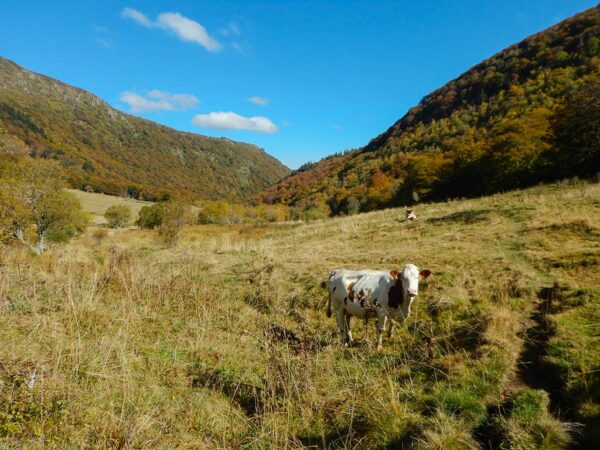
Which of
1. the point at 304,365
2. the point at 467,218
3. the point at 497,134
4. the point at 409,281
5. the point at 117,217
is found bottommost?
the point at 304,365

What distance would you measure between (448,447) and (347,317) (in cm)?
439

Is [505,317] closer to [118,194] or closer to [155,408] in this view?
[155,408]

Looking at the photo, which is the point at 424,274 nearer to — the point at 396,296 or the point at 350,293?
the point at 396,296

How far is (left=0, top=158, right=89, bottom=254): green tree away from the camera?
944 inches

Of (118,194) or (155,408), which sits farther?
(118,194)

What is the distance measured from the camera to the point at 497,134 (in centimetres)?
5056

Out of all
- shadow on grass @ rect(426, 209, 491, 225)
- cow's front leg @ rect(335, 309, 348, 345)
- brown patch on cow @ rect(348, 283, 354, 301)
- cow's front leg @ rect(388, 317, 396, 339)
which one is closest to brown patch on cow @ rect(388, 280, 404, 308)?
cow's front leg @ rect(388, 317, 396, 339)

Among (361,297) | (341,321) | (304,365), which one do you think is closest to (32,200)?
(341,321)

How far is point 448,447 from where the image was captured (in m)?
3.18

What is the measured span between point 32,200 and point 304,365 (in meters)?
30.6

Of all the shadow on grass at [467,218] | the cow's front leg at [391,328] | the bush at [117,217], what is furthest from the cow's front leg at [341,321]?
the bush at [117,217]

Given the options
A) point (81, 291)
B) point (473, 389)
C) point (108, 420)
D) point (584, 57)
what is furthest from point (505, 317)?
point (584, 57)

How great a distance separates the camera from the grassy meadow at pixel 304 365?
135 inches

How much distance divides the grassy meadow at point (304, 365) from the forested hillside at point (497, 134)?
32.8 meters
